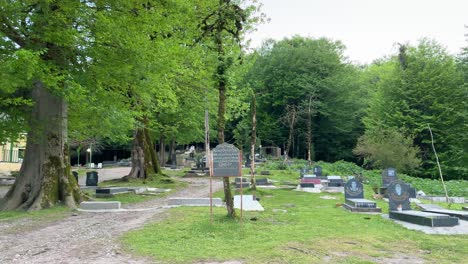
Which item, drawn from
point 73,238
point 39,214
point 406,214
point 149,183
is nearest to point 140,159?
point 149,183

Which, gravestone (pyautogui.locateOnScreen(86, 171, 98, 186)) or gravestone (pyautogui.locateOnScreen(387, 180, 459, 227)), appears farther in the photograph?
gravestone (pyautogui.locateOnScreen(86, 171, 98, 186))

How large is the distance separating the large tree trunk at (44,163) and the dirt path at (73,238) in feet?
6.04

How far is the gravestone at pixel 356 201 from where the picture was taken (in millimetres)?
12625

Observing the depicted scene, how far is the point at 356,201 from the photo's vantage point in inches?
510

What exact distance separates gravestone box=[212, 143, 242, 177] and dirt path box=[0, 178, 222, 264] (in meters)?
2.51

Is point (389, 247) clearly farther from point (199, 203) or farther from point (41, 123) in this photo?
point (41, 123)

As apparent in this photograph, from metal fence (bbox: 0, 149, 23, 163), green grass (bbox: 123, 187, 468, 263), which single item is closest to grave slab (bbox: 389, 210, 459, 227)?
green grass (bbox: 123, 187, 468, 263)

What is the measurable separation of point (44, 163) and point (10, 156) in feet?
109

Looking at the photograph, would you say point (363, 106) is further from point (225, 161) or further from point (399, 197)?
point (225, 161)

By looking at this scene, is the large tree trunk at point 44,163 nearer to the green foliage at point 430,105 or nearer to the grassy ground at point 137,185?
the grassy ground at point 137,185

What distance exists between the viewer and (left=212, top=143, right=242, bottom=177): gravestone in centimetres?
946

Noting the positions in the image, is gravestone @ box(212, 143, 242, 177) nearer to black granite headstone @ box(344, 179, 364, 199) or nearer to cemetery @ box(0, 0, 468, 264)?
cemetery @ box(0, 0, 468, 264)

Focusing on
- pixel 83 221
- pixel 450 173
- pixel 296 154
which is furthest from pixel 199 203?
pixel 296 154

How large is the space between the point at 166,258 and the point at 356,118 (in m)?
51.5
